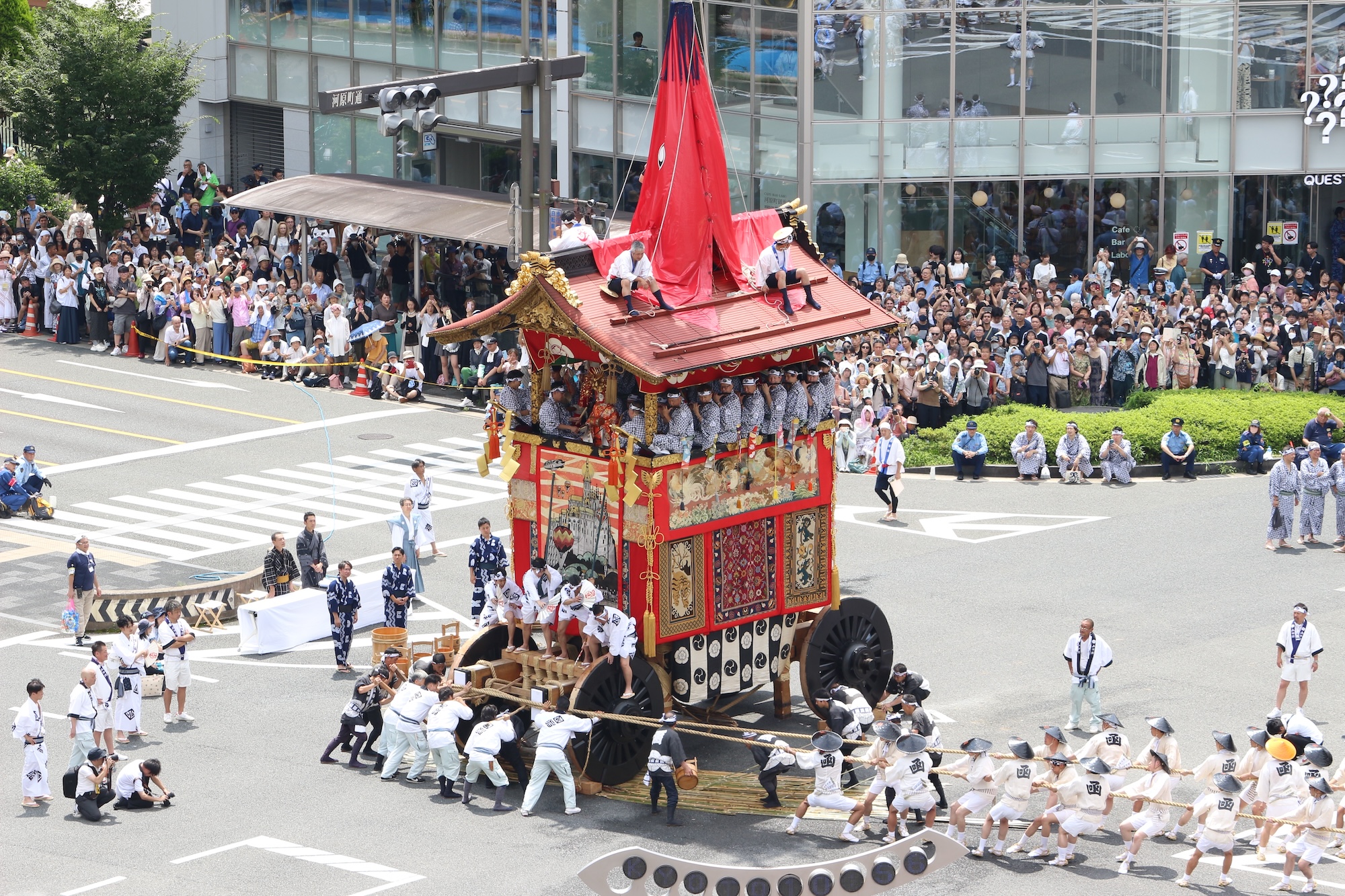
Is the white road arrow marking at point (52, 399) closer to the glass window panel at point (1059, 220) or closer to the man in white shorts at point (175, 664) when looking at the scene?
the man in white shorts at point (175, 664)

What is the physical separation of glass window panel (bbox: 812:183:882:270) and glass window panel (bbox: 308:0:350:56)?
16474mm

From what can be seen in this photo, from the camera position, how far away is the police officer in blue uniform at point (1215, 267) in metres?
45.5

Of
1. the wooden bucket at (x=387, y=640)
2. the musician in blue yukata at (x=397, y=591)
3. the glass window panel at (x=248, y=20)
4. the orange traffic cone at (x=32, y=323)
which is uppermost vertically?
the glass window panel at (x=248, y=20)

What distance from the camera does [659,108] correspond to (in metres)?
25.2

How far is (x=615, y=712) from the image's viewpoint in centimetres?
2439

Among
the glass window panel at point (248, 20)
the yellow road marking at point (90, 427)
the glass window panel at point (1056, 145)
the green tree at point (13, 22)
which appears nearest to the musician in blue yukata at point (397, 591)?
the yellow road marking at point (90, 427)

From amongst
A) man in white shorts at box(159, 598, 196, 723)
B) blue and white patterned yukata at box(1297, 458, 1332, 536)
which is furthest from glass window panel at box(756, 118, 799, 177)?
man in white shorts at box(159, 598, 196, 723)

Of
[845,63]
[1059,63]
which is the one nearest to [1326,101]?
[1059,63]

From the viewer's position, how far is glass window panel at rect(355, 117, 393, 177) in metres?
57.5

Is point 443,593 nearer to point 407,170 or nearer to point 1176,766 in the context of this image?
point 1176,766

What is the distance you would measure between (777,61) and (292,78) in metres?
17.5

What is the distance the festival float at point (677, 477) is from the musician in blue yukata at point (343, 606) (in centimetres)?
323

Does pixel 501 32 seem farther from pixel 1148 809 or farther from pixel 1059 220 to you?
pixel 1148 809

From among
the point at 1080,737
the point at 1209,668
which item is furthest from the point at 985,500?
the point at 1080,737
